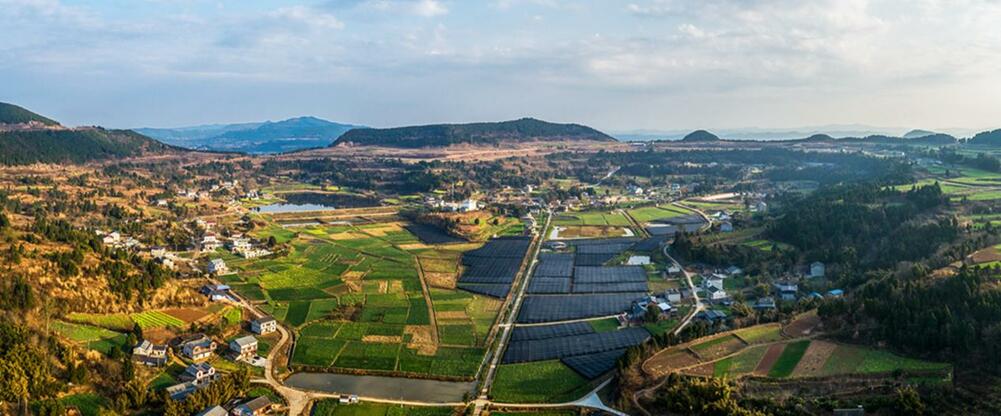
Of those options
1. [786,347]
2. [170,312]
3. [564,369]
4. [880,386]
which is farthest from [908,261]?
[170,312]

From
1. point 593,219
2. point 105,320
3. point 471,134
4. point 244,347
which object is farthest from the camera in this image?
point 471,134

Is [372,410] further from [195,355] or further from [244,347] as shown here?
[195,355]

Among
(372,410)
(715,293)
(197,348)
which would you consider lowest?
(372,410)

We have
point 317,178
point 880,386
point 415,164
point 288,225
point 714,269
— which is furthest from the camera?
point 415,164

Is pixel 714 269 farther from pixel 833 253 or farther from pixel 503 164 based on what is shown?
pixel 503 164

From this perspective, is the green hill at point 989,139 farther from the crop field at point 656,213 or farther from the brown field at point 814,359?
the brown field at point 814,359

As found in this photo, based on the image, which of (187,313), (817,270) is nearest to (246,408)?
(187,313)
